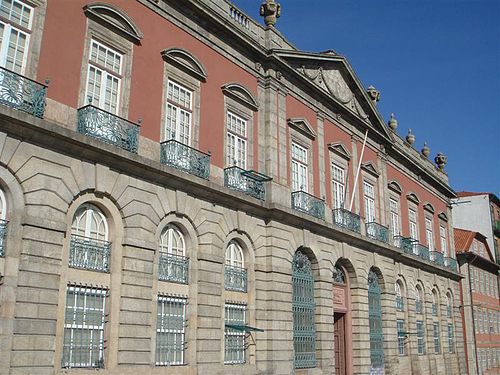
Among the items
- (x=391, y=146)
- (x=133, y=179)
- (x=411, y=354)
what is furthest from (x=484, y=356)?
(x=133, y=179)

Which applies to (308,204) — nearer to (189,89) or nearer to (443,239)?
(189,89)

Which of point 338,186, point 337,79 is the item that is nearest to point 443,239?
point 338,186

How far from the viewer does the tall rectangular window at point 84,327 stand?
11.3m

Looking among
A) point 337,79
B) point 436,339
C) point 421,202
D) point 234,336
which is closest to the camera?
point 234,336

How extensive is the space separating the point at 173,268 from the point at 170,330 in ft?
4.46

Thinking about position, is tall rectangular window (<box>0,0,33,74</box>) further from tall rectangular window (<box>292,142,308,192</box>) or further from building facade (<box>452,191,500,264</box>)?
building facade (<box>452,191,500,264</box>)

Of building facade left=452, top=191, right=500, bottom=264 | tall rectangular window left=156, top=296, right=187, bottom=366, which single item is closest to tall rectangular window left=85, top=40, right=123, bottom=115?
tall rectangular window left=156, top=296, right=187, bottom=366

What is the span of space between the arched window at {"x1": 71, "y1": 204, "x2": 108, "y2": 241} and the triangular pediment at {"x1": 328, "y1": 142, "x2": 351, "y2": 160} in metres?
10.1

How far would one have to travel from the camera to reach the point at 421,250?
27.1 meters

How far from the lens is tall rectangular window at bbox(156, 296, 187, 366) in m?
→ 13.2

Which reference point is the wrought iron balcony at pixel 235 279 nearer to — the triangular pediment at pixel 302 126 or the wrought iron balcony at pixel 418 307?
the triangular pediment at pixel 302 126

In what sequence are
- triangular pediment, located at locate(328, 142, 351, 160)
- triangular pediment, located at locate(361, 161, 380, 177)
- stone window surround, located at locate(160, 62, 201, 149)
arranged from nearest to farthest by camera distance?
stone window surround, located at locate(160, 62, 201, 149)
triangular pediment, located at locate(328, 142, 351, 160)
triangular pediment, located at locate(361, 161, 380, 177)

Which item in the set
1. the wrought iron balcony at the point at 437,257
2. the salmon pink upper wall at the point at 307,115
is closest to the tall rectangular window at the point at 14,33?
the salmon pink upper wall at the point at 307,115

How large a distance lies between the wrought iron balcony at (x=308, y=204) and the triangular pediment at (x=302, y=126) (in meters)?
2.07
